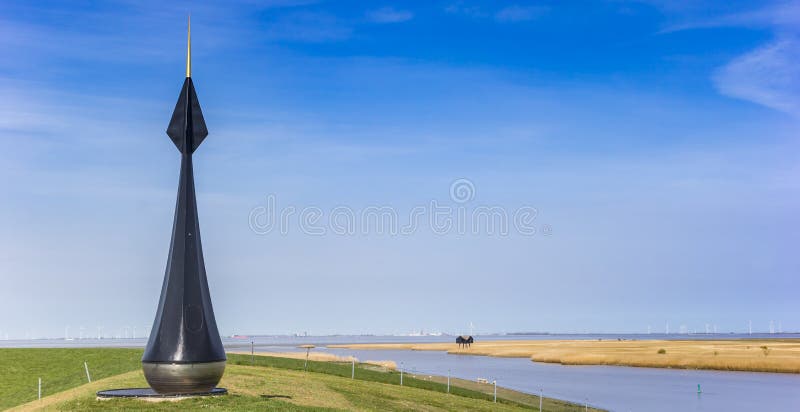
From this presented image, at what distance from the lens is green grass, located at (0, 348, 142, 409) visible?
1993 inches

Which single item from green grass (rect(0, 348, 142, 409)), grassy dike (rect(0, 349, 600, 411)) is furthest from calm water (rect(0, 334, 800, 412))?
green grass (rect(0, 348, 142, 409))

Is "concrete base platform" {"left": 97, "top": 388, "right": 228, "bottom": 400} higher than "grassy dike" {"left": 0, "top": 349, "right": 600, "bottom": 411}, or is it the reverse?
"concrete base platform" {"left": 97, "top": 388, "right": 228, "bottom": 400}

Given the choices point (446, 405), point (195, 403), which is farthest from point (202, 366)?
point (446, 405)

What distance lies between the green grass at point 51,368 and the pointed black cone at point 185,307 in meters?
17.9

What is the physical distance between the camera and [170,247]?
35.4 metres

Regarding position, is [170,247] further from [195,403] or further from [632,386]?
[632,386]

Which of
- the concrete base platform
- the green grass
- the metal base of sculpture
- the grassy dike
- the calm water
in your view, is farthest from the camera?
the calm water

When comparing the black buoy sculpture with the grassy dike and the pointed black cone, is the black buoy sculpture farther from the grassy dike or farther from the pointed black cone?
the grassy dike

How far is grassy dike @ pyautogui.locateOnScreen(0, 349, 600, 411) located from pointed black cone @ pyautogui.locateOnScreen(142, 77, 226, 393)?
115 cm

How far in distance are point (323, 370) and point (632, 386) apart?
37.7 m

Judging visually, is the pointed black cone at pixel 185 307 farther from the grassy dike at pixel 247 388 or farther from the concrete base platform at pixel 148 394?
the grassy dike at pixel 247 388

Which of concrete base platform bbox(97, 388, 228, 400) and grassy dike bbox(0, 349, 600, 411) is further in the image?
grassy dike bbox(0, 349, 600, 411)

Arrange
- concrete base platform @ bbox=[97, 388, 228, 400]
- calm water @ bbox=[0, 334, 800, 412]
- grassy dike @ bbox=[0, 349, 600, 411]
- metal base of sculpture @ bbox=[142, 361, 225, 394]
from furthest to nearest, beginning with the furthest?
calm water @ bbox=[0, 334, 800, 412] → grassy dike @ bbox=[0, 349, 600, 411] → concrete base platform @ bbox=[97, 388, 228, 400] → metal base of sculpture @ bbox=[142, 361, 225, 394]

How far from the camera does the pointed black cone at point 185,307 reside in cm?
3309
